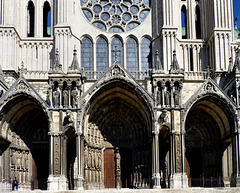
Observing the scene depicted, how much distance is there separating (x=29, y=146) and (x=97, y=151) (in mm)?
3842

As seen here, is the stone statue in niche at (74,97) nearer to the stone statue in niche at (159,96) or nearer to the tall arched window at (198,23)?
the stone statue in niche at (159,96)

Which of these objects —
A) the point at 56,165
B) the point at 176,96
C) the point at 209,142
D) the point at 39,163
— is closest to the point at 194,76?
the point at 176,96

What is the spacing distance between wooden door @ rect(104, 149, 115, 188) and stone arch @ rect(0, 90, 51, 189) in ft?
11.0

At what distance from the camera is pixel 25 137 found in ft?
80.8

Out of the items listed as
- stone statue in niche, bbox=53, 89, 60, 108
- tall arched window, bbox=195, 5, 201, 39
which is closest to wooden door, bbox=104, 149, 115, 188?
stone statue in niche, bbox=53, 89, 60, 108

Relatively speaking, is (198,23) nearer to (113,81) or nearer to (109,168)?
(113,81)

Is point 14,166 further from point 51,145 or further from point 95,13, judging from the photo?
point 95,13

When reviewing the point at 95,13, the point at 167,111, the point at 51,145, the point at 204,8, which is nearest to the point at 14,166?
the point at 51,145

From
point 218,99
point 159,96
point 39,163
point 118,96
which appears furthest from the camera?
point 39,163

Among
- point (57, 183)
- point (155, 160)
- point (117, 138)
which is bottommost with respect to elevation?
point (57, 183)

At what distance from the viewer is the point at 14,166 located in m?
23.5

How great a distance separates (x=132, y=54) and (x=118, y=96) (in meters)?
3.76

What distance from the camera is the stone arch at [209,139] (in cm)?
2294

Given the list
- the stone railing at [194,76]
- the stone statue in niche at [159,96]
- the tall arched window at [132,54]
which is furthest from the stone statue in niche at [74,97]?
the stone railing at [194,76]
